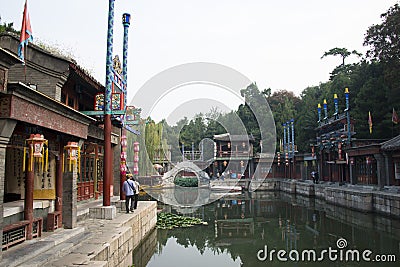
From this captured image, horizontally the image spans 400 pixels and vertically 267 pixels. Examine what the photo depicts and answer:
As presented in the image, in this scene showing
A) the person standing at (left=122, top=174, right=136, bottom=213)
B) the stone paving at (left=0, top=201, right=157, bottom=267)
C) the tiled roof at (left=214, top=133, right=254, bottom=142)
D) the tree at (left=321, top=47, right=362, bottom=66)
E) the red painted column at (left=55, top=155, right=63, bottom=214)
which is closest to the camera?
the stone paving at (left=0, top=201, right=157, bottom=267)

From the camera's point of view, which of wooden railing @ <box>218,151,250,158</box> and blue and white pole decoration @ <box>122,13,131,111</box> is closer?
blue and white pole decoration @ <box>122,13,131,111</box>

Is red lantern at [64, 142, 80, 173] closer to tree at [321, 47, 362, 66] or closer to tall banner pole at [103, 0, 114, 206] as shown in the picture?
tall banner pole at [103, 0, 114, 206]

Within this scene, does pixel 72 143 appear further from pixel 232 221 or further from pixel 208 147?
pixel 208 147

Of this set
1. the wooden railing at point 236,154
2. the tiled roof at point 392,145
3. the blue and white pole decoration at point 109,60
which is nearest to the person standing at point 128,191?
the blue and white pole decoration at point 109,60

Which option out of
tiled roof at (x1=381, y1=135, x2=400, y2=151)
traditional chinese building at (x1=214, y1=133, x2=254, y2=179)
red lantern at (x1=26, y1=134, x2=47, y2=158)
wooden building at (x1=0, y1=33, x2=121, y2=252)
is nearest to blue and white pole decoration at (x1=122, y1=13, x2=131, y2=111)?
wooden building at (x1=0, y1=33, x2=121, y2=252)

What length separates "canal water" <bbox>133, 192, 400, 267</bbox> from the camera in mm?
8844

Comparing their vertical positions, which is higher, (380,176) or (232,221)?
(380,176)

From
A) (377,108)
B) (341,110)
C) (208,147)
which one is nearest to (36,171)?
(377,108)

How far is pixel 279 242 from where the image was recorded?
10.8 meters

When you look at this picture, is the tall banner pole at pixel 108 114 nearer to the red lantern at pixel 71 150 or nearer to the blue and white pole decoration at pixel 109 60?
the blue and white pole decoration at pixel 109 60

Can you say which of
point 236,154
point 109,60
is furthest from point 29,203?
point 236,154

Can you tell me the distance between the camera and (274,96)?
47.1 meters

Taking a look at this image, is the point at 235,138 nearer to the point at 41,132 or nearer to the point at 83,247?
the point at 41,132

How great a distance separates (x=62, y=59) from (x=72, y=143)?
234cm
